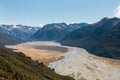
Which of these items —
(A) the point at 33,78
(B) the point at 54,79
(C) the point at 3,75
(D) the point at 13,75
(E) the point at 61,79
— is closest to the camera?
(C) the point at 3,75

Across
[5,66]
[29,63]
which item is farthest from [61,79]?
[5,66]

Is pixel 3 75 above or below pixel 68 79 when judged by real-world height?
above

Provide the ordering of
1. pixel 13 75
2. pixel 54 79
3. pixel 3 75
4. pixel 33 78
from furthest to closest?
pixel 54 79
pixel 33 78
pixel 13 75
pixel 3 75

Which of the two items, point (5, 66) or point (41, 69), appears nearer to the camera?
point (5, 66)

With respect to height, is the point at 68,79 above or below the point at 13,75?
below

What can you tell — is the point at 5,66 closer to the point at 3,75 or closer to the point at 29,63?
the point at 3,75

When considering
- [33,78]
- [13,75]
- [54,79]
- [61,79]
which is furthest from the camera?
[61,79]

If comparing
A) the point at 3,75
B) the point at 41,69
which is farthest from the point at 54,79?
the point at 3,75

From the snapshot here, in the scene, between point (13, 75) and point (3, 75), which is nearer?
point (3, 75)

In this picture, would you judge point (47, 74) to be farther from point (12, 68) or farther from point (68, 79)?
point (12, 68)
